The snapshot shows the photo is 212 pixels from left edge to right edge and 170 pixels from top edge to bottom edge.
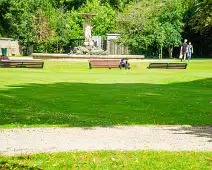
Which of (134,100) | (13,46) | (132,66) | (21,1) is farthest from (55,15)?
(134,100)

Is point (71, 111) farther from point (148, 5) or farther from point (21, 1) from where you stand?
point (21, 1)

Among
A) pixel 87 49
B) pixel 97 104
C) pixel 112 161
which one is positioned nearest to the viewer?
pixel 112 161

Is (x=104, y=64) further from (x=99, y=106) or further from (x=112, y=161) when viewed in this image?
(x=112, y=161)

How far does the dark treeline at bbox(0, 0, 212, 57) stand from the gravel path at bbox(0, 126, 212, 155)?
3796 cm

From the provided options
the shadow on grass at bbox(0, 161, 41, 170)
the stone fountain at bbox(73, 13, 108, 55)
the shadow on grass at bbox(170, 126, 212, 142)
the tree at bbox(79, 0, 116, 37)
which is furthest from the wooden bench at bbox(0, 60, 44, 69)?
the shadow on grass at bbox(0, 161, 41, 170)

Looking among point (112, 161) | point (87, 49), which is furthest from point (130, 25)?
point (112, 161)

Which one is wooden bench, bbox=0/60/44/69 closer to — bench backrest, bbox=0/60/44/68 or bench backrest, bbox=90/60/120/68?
bench backrest, bbox=0/60/44/68

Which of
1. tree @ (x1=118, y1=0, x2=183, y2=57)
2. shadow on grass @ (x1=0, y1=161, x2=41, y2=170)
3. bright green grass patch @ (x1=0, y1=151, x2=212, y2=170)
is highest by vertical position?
tree @ (x1=118, y1=0, x2=183, y2=57)

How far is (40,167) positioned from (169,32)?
4541 centimetres

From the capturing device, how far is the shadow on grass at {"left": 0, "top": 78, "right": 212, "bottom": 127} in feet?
44.5

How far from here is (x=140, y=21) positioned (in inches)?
2071

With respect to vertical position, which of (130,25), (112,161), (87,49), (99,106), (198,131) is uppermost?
(130,25)

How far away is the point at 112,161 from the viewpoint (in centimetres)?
841

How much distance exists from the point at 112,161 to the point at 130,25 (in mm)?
46005
